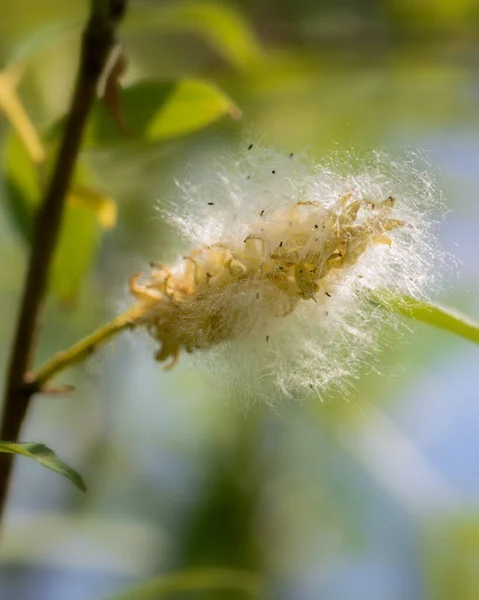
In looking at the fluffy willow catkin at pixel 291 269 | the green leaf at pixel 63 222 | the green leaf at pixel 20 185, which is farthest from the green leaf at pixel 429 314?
the green leaf at pixel 20 185

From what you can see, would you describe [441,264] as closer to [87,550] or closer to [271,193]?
[271,193]

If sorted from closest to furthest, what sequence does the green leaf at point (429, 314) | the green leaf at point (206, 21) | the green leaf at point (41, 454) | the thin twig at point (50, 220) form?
1. the green leaf at point (41, 454)
2. the green leaf at point (429, 314)
3. the thin twig at point (50, 220)
4. the green leaf at point (206, 21)

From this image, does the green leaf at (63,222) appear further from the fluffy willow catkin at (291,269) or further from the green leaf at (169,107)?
the fluffy willow catkin at (291,269)

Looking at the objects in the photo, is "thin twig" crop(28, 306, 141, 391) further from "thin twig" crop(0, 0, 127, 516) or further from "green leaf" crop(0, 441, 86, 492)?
"green leaf" crop(0, 441, 86, 492)

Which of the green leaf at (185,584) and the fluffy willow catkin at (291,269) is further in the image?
the green leaf at (185,584)

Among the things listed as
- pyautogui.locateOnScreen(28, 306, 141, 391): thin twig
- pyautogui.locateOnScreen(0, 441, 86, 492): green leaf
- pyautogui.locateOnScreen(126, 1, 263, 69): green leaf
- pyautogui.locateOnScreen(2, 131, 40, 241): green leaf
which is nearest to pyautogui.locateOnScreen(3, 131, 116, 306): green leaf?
pyautogui.locateOnScreen(2, 131, 40, 241): green leaf

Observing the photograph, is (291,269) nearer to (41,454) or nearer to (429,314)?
(429,314)

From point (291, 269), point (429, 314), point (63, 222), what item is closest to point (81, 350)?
point (291, 269)
